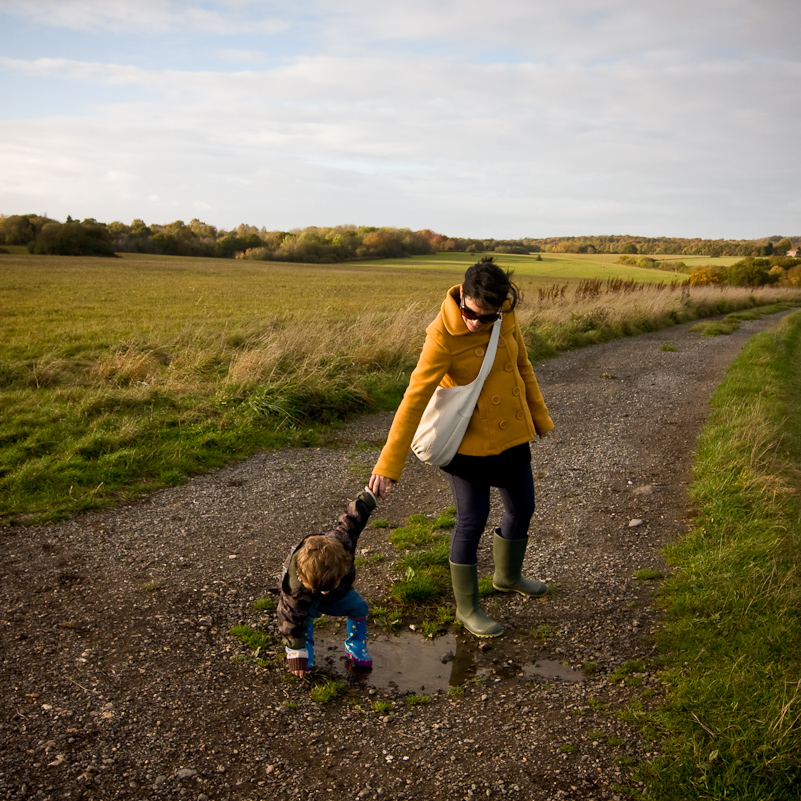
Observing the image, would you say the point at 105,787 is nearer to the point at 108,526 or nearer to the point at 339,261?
the point at 108,526

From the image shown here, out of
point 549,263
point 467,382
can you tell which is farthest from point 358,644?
point 549,263

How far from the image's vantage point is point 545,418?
13.0 ft

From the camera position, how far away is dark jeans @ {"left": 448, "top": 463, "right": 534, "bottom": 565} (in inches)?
144

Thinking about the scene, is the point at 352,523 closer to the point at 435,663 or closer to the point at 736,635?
the point at 435,663

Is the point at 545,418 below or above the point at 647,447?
above

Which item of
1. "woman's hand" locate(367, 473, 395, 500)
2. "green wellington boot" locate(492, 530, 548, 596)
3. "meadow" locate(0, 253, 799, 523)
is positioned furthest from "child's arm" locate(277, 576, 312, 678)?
"meadow" locate(0, 253, 799, 523)

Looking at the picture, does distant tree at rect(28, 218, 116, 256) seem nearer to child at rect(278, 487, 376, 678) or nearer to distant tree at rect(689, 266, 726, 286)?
distant tree at rect(689, 266, 726, 286)

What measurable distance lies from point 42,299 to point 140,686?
23.8m

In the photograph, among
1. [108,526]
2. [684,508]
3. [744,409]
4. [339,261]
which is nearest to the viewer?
[108,526]

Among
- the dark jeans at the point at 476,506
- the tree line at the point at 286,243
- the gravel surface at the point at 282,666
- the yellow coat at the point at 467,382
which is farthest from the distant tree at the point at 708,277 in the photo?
the yellow coat at the point at 467,382

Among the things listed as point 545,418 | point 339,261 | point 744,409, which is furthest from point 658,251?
point 545,418

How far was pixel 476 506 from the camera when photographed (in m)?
3.66

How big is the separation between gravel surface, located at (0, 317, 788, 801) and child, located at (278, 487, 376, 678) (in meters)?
0.17

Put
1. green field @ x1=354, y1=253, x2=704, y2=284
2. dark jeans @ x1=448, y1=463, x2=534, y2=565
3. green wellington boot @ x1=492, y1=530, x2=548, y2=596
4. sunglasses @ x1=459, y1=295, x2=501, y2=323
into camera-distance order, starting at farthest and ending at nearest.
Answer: green field @ x1=354, y1=253, x2=704, y2=284 → green wellington boot @ x1=492, y1=530, x2=548, y2=596 → dark jeans @ x1=448, y1=463, x2=534, y2=565 → sunglasses @ x1=459, y1=295, x2=501, y2=323
